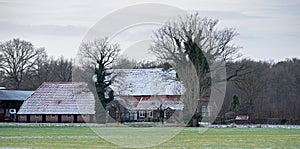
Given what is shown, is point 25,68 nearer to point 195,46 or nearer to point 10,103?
point 10,103

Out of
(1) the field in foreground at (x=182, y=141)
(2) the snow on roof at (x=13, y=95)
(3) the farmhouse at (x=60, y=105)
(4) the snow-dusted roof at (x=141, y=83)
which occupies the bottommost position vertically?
(1) the field in foreground at (x=182, y=141)

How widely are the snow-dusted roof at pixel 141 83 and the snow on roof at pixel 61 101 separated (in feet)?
12.2

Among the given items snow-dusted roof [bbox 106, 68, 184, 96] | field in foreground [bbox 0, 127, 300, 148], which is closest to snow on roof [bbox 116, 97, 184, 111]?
snow-dusted roof [bbox 106, 68, 184, 96]

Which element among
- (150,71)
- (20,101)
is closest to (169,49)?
(150,71)

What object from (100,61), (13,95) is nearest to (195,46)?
(100,61)

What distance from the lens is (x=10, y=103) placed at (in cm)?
8044

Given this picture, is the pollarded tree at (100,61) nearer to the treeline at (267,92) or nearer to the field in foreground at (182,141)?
the treeline at (267,92)

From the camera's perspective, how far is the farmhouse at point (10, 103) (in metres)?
79.2

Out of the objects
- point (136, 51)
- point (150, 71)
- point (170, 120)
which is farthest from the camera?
point (150, 71)

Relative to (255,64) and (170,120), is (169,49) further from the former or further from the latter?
(255,64)

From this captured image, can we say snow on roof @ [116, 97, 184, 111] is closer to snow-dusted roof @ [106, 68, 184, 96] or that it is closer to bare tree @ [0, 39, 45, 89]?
snow-dusted roof @ [106, 68, 184, 96]

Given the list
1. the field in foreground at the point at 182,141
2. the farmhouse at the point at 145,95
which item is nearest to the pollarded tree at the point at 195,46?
the farmhouse at the point at 145,95

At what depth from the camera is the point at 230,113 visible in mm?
65625

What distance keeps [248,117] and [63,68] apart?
3673cm
